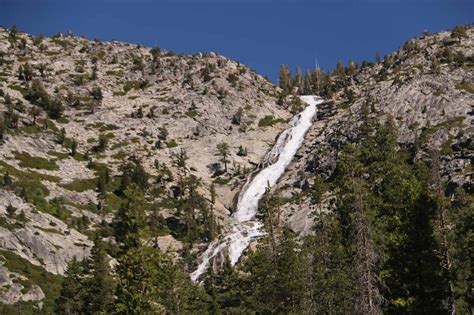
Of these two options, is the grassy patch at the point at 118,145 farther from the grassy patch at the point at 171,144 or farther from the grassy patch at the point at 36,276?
the grassy patch at the point at 36,276

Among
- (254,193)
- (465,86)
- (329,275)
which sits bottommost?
(329,275)

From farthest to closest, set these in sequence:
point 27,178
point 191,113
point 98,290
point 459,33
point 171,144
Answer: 1. point 459,33
2. point 191,113
3. point 171,144
4. point 27,178
5. point 98,290

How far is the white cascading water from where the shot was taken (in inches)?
4158

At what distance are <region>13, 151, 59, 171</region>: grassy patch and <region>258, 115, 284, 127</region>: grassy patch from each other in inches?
2589

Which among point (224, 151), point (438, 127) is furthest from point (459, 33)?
point (224, 151)

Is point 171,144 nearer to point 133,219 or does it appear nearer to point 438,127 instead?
point 438,127

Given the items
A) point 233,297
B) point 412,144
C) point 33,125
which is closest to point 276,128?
point 412,144

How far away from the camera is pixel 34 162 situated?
126938 millimetres

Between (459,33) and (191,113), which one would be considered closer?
(191,113)

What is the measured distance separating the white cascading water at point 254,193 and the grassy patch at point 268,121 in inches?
194

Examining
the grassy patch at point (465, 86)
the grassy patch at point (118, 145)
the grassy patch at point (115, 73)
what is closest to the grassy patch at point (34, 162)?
the grassy patch at point (118, 145)

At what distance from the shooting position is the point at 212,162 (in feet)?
488

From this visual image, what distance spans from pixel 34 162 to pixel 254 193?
50.3 m

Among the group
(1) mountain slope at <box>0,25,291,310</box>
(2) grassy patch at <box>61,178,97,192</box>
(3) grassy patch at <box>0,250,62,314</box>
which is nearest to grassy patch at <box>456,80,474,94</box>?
(1) mountain slope at <box>0,25,291,310</box>
